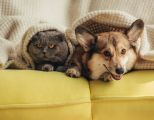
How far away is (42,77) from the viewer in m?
1.22

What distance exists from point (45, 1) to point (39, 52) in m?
0.45

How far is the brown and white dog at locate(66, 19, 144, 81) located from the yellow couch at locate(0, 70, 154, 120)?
66 millimetres

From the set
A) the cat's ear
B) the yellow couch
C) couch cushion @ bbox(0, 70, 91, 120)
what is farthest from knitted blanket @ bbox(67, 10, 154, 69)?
couch cushion @ bbox(0, 70, 91, 120)

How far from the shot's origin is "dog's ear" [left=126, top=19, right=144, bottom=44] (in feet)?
4.32

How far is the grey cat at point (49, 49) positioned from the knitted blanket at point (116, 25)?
0.06 metres

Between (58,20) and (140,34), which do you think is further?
(58,20)

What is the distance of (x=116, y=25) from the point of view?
143cm

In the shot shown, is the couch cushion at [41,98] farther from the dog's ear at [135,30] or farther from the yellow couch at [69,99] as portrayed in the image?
the dog's ear at [135,30]

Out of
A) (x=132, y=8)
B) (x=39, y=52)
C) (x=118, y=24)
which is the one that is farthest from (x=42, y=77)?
Result: (x=132, y=8)

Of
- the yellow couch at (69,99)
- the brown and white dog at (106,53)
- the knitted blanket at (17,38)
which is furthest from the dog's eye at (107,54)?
the knitted blanket at (17,38)

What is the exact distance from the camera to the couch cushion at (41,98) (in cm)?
110

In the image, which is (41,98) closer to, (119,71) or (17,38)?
(119,71)

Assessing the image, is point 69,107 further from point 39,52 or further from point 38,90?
point 39,52

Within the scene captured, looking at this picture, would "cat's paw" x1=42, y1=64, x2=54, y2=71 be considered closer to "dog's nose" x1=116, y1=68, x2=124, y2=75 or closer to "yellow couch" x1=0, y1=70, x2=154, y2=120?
"yellow couch" x1=0, y1=70, x2=154, y2=120
